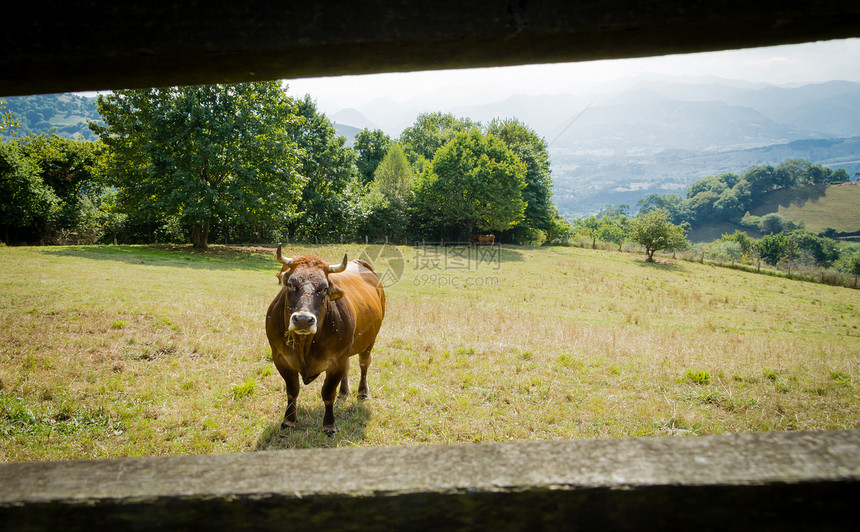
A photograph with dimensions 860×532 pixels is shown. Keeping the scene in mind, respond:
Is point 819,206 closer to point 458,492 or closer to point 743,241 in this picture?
point 743,241

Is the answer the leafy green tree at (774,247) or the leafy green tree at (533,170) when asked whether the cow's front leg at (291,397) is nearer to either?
the leafy green tree at (533,170)

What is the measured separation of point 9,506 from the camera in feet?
2.97

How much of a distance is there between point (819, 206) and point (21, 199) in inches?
9221

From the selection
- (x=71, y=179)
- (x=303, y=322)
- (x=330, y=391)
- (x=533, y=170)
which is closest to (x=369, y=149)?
(x=533, y=170)

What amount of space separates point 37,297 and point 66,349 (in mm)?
5200

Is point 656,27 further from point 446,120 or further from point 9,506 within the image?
point 446,120

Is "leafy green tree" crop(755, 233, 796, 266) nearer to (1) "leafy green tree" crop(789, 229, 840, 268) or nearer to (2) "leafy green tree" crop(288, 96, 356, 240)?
(1) "leafy green tree" crop(789, 229, 840, 268)

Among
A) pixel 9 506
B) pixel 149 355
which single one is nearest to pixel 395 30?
pixel 9 506

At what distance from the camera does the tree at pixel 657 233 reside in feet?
152

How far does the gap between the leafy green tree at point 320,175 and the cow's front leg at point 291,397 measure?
35794mm

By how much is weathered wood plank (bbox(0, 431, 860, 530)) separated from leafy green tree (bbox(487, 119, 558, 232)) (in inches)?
2112

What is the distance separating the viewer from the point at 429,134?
241 feet

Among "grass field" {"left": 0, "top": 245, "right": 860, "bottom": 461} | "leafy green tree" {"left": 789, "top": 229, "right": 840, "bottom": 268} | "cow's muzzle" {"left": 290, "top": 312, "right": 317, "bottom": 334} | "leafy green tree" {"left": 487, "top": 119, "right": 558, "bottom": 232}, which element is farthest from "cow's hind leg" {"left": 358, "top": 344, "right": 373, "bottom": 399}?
"leafy green tree" {"left": 789, "top": 229, "right": 840, "bottom": 268}

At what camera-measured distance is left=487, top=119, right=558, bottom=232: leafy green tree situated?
191ft
